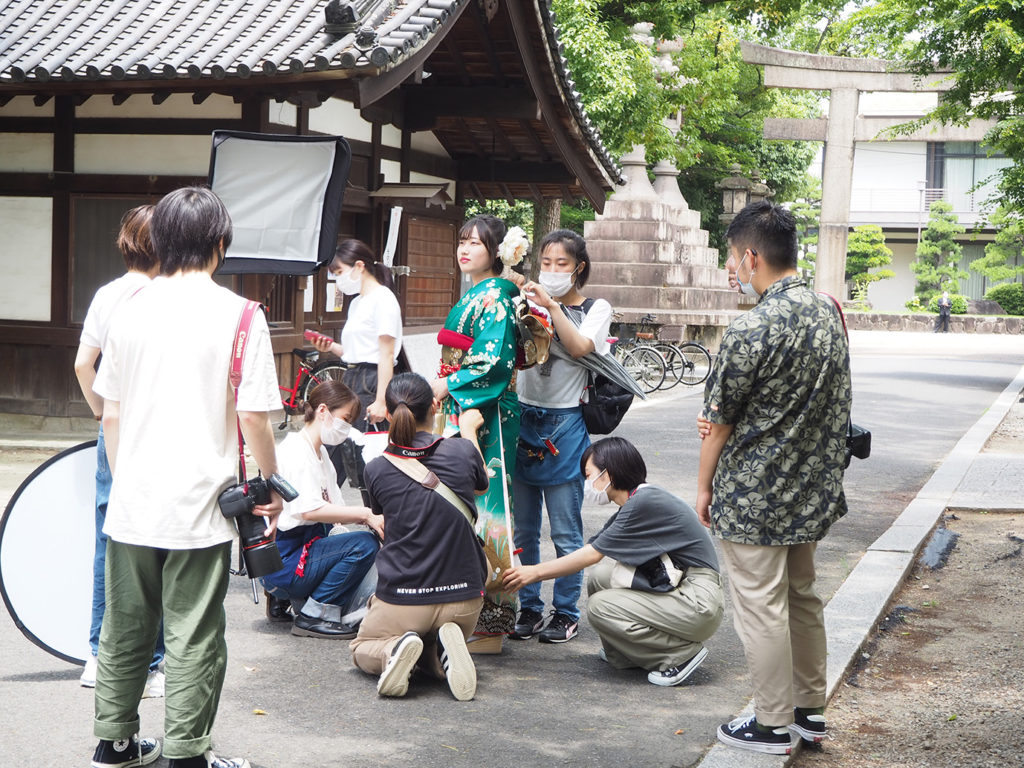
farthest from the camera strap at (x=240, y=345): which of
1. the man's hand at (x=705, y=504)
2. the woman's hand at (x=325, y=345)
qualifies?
the woman's hand at (x=325, y=345)

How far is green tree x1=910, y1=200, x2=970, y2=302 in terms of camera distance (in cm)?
4881

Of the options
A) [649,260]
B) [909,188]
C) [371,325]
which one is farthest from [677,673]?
[909,188]

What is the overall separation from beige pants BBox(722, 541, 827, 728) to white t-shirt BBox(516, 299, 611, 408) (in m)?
1.54

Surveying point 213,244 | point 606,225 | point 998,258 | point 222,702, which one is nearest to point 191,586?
point 213,244

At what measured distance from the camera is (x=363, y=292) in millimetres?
6961

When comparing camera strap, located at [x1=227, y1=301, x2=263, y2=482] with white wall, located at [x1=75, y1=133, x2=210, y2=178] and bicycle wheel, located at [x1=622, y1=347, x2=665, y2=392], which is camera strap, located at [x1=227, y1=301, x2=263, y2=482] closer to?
white wall, located at [x1=75, y1=133, x2=210, y2=178]

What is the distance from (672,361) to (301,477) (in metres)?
14.7

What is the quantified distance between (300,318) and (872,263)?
43.0 m

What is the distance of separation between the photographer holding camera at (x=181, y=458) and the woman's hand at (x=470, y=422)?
1.58m

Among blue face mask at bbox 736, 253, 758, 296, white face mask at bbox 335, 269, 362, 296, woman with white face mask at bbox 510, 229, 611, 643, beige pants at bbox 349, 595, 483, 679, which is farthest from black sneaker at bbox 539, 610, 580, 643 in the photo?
white face mask at bbox 335, 269, 362, 296

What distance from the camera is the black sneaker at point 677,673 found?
4.61 metres

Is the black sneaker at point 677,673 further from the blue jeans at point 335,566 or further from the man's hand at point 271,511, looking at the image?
the man's hand at point 271,511

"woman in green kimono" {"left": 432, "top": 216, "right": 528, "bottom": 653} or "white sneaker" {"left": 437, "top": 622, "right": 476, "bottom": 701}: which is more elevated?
"woman in green kimono" {"left": 432, "top": 216, "right": 528, "bottom": 653}

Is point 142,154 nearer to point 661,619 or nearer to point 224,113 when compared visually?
point 224,113
